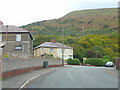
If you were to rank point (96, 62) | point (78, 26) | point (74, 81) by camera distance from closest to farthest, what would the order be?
point (74, 81), point (96, 62), point (78, 26)

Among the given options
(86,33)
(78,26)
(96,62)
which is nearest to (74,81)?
(96,62)

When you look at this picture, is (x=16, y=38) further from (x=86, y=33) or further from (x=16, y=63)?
(x=86, y=33)

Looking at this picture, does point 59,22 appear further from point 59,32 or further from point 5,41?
point 5,41

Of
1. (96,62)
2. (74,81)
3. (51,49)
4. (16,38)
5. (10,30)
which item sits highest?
(10,30)

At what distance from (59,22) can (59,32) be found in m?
20.9

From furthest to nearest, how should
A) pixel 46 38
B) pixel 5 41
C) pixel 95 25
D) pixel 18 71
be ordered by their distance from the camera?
pixel 95 25 < pixel 46 38 < pixel 5 41 < pixel 18 71

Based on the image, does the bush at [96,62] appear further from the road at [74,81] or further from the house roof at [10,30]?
the road at [74,81]

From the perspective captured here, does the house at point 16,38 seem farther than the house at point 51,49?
No

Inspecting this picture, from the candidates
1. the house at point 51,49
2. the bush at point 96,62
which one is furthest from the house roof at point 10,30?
the house at point 51,49

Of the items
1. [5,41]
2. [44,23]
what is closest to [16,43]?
[5,41]

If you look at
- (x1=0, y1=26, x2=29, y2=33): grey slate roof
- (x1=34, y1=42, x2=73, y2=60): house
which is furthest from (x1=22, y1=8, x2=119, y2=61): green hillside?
(x1=0, y1=26, x2=29, y2=33): grey slate roof

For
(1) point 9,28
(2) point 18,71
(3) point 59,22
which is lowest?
(2) point 18,71

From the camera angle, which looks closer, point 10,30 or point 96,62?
point 10,30

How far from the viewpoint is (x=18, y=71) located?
83.8 feet
